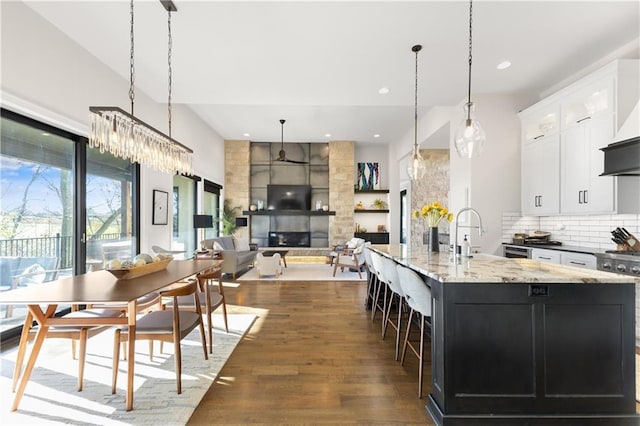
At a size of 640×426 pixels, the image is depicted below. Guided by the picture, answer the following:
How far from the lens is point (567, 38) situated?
3.25m

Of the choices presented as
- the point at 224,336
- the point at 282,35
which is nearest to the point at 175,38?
the point at 282,35

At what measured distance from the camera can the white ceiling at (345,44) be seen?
2.79 meters

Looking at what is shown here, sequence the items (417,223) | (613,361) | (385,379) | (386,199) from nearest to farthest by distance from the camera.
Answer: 1. (613,361)
2. (385,379)
3. (417,223)
4. (386,199)

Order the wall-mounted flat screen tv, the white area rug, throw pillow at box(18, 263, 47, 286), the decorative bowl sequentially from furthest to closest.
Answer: the wall-mounted flat screen tv → the white area rug → throw pillow at box(18, 263, 47, 286) → the decorative bowl

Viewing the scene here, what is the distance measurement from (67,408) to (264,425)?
4.41 ft

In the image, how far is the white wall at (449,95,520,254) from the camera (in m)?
4.82

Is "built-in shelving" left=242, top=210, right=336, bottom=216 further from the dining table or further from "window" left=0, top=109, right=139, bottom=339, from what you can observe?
the dining table

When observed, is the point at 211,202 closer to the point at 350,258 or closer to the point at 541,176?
the point at 350,258

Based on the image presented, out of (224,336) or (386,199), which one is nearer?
(224,336)

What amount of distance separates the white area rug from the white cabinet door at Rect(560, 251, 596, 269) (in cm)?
331

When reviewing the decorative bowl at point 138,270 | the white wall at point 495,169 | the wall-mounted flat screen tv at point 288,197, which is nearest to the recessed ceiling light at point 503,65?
the white wall at point 495,169

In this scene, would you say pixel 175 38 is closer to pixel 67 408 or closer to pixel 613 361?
pixel 67 408

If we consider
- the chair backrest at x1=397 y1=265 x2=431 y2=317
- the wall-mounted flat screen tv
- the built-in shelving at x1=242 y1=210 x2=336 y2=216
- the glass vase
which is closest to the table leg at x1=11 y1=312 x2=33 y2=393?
the chair backrest at x1=397 y1=265 x2=431 y2=317

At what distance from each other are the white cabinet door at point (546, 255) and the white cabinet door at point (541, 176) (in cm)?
66
